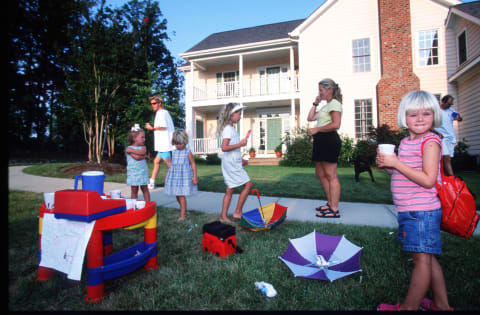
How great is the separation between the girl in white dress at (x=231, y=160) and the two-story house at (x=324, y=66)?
10.3 m

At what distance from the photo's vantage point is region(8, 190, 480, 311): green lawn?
1604 millimetres

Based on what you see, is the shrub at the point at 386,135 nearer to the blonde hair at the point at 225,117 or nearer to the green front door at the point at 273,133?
the green front door at the point at 273,133

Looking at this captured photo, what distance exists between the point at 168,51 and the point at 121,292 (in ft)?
86.0

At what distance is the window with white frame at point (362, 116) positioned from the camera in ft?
40.6

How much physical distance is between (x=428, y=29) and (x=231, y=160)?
13.1 metres

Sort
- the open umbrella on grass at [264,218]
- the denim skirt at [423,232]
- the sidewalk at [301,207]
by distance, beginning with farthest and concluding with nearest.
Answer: the sidewalk at [301,207] → the open umbrella on grass at [264,218] → the denim skirt at [423,232]

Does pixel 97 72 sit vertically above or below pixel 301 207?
above

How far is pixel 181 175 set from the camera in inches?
140

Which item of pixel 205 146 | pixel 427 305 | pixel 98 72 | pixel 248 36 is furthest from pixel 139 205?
pixel 248 36

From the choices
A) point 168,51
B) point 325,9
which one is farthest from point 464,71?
point 168,51

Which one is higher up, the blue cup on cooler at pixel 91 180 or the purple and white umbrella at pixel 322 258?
the blue cup on cooler at pixel 91 180

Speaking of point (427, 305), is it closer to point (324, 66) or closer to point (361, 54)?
point (324, 66)

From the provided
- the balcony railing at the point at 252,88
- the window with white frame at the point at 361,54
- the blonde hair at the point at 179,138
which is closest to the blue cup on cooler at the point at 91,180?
the blonde hair at the point at 179,138

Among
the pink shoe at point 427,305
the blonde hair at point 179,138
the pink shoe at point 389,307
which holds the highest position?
the blonde hair at point 179,138
